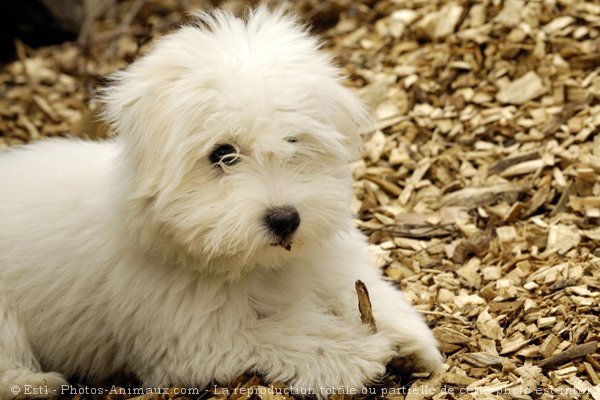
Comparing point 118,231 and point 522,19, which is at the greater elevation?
point 118,231

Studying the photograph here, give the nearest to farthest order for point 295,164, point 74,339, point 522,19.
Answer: point 295,164 → point 74,339 → point 522,19

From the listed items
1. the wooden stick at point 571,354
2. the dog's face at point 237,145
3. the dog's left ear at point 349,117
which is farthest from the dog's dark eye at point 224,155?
the wooden stick at point 571,354

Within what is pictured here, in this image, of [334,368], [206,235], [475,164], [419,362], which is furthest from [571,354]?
[475,164]

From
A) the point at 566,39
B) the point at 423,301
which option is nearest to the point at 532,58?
the point at 566,39

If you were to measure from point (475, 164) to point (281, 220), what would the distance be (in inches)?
98.2

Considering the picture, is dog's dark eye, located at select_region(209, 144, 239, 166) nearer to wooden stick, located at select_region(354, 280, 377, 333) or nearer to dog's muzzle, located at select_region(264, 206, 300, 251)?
dog's muzzle, located at select_region(264, 206, 300, 251)

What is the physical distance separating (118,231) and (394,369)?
1258 millimetres

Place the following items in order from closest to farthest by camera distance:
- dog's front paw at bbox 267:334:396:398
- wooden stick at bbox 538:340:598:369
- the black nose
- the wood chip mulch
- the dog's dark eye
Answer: the black nose → the dog's dark eye → dog's front paw at bbox 267:334:396:398 → wooden stick at bbox 538:340:598:369 → the wood chip mulch

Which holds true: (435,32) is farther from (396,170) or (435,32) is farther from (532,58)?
(396,170)

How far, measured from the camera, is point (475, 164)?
16.8ft

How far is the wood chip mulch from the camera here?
350 cm

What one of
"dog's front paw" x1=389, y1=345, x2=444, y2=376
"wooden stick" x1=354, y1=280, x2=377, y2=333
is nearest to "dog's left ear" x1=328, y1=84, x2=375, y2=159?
"wooden stick" x1=354, y1=280, x2=377, y2=333

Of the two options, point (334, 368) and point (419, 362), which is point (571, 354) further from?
point (334, 368)

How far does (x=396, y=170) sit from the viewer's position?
17.5 ft
